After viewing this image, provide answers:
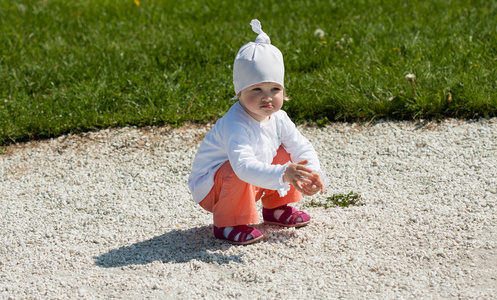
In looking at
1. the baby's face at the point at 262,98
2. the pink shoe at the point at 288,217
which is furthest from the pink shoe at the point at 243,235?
the baby's face at the point at 262,98

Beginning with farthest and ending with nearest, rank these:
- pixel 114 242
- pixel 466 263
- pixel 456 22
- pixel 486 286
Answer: pixel 456 22 → pixel 114 242 → pixel 466 263 → pixel 486 286

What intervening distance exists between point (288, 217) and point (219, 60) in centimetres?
270

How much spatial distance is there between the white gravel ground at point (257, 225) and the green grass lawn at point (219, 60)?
0.19 metres

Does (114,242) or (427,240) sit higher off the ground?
(427,240)

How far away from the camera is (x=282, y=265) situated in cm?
304

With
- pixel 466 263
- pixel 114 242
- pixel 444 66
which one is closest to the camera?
pixel 466 263

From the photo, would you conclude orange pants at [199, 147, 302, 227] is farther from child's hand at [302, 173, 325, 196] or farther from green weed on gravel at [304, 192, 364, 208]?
green weed on gravel at [304, 192, 364, 208]

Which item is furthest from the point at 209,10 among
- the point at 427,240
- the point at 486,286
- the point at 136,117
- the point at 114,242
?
the point at 486,286

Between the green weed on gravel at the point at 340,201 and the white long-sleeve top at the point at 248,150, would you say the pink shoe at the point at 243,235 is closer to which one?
the white long-sleeve top at the point at 248,150

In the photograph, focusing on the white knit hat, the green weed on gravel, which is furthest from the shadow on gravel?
the white knit hat

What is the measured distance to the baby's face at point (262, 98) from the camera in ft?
10.2

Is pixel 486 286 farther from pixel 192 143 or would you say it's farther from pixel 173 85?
pixel 173 85

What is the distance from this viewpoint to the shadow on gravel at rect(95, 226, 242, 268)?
317cm

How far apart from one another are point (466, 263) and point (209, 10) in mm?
4989
